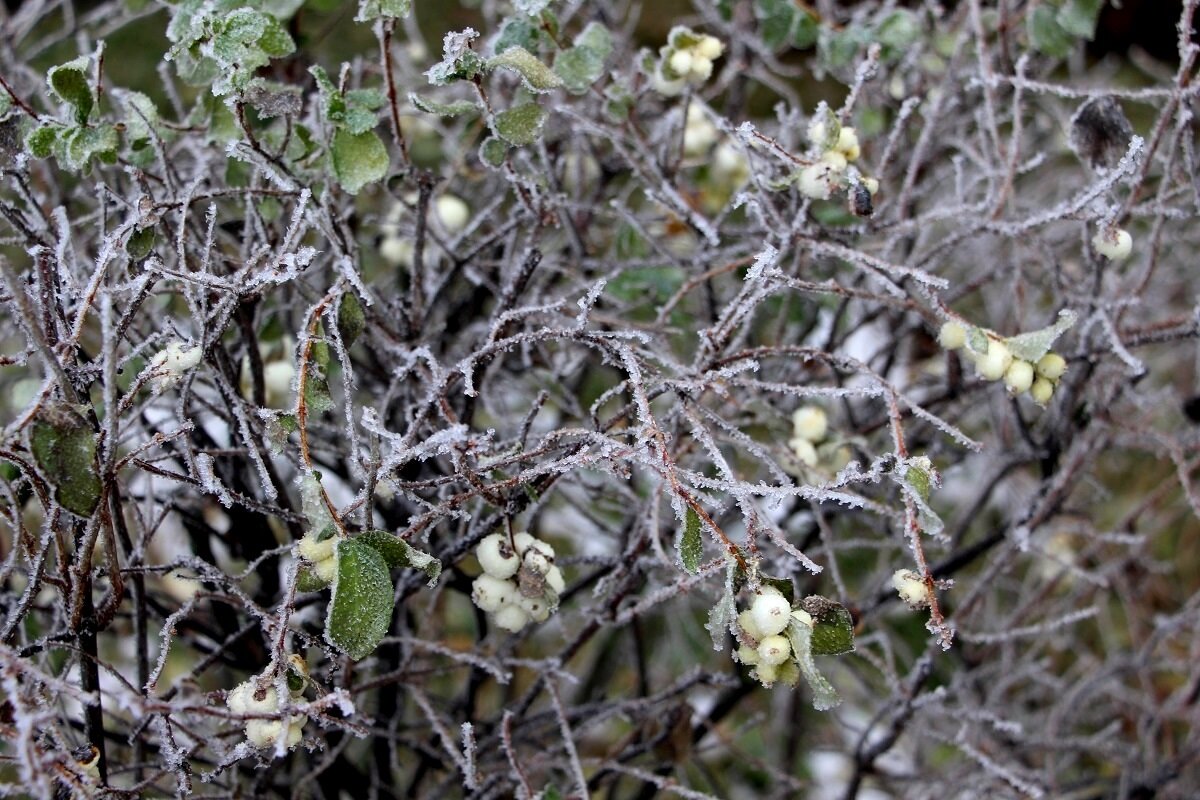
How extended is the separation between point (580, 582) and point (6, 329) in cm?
53

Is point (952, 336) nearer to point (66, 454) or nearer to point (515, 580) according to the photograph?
point (515, 580)

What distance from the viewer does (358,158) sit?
0.70m

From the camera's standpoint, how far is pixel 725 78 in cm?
108

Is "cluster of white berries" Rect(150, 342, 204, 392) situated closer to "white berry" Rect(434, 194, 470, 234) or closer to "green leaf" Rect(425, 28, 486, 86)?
"green leaf" Rect(425, 28, 486, 86)

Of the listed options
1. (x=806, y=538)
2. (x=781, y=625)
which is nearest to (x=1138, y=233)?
(x=806, y=538)

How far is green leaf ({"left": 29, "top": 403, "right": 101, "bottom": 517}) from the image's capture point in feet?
1.77

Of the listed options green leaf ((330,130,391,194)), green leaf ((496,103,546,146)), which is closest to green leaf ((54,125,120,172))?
green leaf ((330,130,391,194))

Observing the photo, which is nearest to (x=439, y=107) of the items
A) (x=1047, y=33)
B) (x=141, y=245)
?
(x=141, y=245)

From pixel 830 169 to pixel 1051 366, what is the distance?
184 mm

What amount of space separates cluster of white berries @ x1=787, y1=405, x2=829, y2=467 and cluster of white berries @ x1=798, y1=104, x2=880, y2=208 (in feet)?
0.57

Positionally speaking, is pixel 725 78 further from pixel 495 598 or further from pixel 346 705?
pixel 346 705

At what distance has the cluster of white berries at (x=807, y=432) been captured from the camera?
81 centimetres

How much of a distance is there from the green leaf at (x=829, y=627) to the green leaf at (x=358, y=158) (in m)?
0.36

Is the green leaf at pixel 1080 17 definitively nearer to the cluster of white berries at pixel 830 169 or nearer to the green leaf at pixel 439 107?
the cluster of white berries at pixel 830 169
